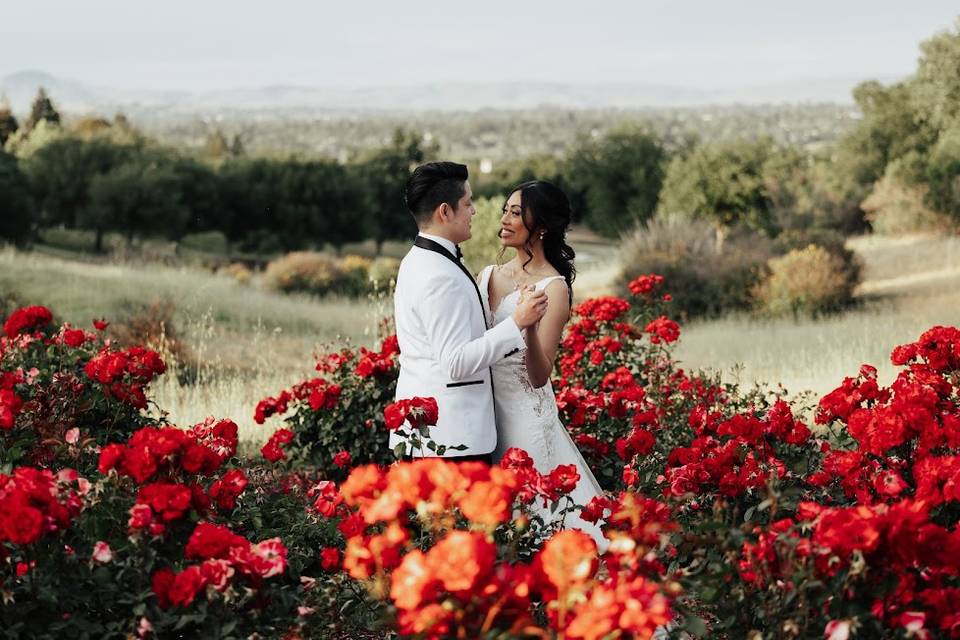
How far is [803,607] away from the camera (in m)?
2.66

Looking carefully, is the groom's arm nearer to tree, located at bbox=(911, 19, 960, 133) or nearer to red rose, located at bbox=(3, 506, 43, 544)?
red rose, located at bbox=(3, 506, 43, 544)

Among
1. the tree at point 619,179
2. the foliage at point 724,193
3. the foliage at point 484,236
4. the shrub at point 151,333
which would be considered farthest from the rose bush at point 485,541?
the tree at point 619,179

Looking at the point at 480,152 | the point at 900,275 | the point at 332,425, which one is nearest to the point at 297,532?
the point at 332,425

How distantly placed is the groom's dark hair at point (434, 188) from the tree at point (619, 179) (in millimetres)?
52499

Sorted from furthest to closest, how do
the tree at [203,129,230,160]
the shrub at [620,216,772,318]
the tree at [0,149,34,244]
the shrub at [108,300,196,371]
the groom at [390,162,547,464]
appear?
the tree at [203,129,230,160] → the tree at [0,149,34,244] → the shrub at [620,216,772,318] → the shrub at [108,300,196,371] → the groom at [390,162,547,464]

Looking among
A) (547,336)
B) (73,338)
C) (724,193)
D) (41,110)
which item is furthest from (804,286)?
(41,110)

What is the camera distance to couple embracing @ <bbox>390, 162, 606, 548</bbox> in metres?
4.19

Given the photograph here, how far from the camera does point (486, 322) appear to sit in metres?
4.64

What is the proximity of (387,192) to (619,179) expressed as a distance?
13.4 m

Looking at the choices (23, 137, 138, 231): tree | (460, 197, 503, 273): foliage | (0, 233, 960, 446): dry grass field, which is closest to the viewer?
(0, 233, 960, 446): dry grass field

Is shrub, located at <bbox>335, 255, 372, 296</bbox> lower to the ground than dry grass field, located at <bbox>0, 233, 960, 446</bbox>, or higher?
lower

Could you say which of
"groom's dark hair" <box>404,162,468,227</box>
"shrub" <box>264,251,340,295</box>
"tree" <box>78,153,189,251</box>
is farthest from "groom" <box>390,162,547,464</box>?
"tree" <box>78,153,189,251</box>

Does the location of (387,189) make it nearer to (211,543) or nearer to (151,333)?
(151,333)

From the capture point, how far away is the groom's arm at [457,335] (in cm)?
408
